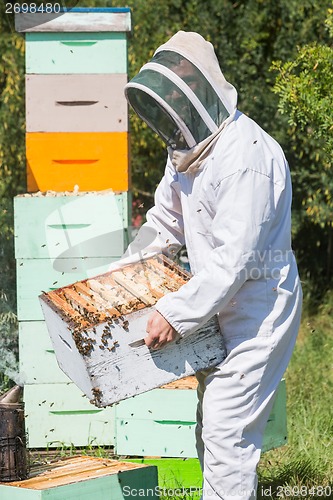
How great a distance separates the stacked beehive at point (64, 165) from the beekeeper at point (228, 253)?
5.27ft

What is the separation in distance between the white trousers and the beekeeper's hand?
10.6 inches

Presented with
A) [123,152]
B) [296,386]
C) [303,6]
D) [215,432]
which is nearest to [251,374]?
[215,432]

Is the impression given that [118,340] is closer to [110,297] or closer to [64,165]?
[110,297]

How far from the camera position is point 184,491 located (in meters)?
4.25

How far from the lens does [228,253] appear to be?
10.1 feet

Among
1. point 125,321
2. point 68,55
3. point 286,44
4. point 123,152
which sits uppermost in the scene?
point 286,44

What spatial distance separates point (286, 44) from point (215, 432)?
551 cm

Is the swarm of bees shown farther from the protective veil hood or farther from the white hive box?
the protective veil hood

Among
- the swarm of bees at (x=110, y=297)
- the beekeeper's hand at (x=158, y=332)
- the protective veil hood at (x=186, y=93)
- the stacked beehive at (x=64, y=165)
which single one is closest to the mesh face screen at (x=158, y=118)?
the protective veil hood at (x=186, y=93)

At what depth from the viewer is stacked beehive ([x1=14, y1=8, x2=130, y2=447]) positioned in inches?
189

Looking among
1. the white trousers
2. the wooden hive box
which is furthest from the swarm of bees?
the wooden hive box

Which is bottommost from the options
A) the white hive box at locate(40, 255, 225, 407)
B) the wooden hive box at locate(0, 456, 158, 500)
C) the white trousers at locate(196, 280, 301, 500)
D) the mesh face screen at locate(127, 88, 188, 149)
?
the wooden hive box at locate(0, 456, 158, 500)

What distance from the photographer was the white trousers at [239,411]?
3.18 m

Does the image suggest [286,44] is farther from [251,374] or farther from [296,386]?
[251,374]
